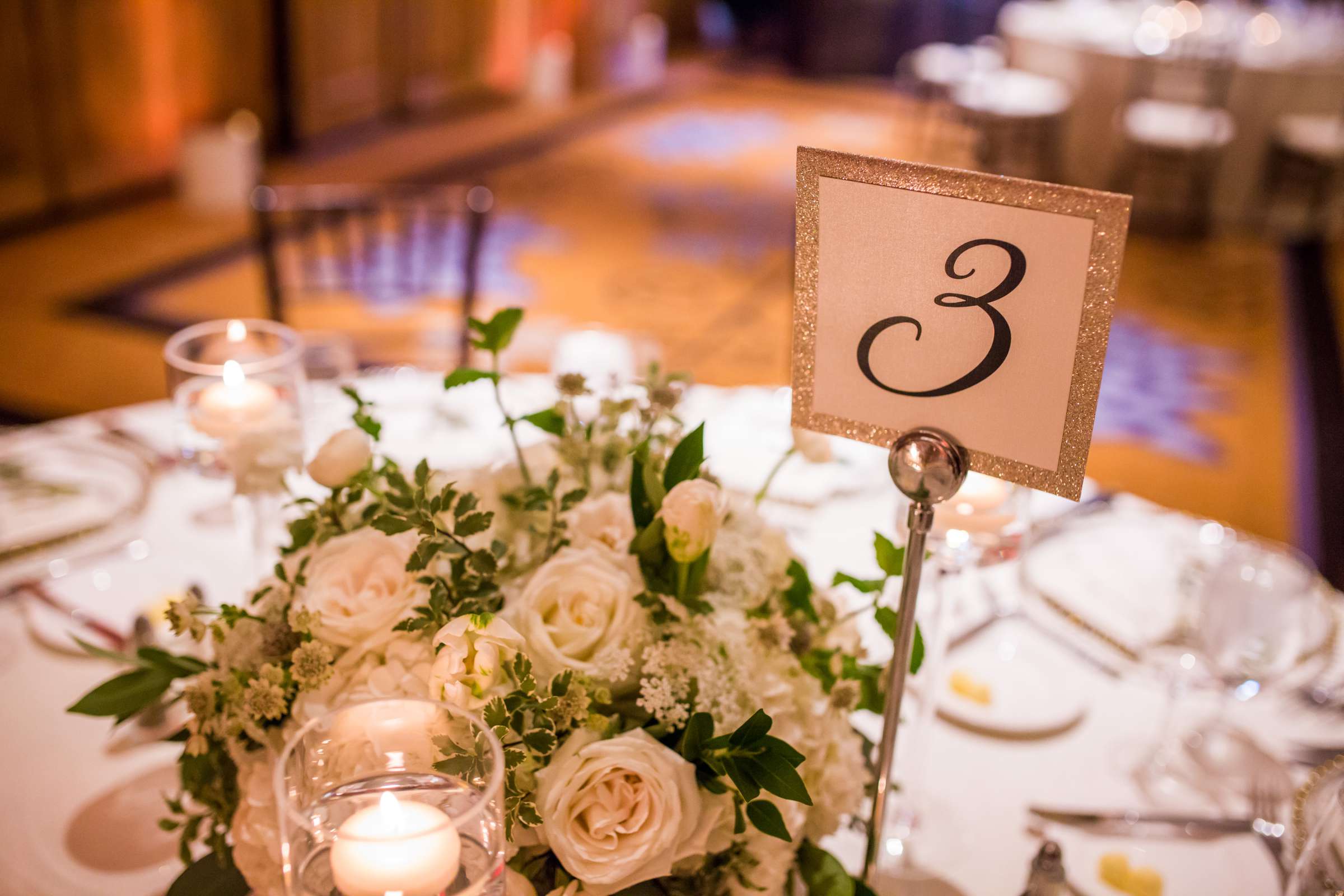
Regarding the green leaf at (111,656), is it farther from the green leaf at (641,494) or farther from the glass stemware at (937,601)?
the glass stemware at (937,601)

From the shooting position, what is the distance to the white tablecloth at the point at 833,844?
98cm

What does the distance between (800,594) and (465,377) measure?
0.31 meters

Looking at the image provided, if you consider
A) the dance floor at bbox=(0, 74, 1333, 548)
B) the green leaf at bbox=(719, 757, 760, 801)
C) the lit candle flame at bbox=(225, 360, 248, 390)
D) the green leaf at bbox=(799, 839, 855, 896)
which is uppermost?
the lit candle flame at bbox=(225, 360, 248, 390)

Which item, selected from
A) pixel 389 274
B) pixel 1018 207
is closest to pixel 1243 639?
pixel 1018 207

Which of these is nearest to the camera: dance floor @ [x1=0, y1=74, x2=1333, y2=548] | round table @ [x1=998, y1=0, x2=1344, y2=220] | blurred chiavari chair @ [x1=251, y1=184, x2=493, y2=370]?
blurred chiavari chair @ [x1=251, y1=184, x2=493, y2=370]

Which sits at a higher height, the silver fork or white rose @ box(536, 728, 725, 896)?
white rose @ box(536, 728, 725, 896)

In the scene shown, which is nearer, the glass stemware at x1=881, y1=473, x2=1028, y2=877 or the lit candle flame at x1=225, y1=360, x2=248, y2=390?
the glass stemware at x1=881, y1=473, x2=1028, y2=877

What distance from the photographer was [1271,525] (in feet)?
11.4

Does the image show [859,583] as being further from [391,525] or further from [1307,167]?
[1307,167]

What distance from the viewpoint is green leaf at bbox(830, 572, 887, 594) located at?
2.75 ft

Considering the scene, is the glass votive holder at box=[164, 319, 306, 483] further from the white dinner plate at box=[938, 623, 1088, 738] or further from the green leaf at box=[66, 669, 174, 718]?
the white dinner plate at box=[938, 623, 1088, 738]

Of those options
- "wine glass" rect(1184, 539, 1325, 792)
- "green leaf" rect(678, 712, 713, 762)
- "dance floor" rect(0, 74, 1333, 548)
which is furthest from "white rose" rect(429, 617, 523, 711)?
"dance floor" rect(0, 74, 1333, 548)

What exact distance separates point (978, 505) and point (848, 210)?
378mm

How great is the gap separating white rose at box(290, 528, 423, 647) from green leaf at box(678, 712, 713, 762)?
8.1 inches
